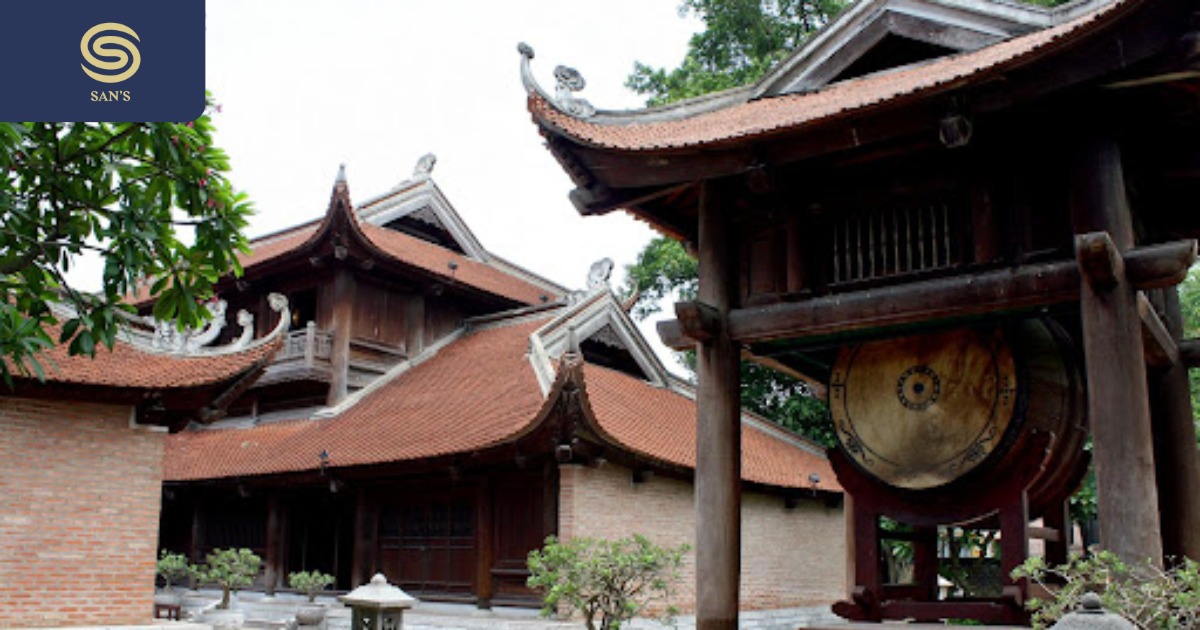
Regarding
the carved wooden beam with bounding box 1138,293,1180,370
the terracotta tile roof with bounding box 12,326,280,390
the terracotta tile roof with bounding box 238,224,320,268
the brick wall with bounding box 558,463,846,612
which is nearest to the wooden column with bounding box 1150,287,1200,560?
the carved wooden beam with bounding box 1138,293,1180,370

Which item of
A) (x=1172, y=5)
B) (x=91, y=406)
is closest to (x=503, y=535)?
(x=91, y=406)

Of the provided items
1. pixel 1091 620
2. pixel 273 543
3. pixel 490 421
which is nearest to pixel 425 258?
pixel 273 543

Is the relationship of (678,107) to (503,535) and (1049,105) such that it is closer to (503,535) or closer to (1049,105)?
(1049,105)

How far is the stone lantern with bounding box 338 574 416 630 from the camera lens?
958 cm

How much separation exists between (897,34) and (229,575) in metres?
12.8

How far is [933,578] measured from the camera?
30.1 ft

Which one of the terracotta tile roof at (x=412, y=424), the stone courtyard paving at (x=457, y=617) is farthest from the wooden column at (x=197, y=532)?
the terracotta tile roof at (x=412, y=424)

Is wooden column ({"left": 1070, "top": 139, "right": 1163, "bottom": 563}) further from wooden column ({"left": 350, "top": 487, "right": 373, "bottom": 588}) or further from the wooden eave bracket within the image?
wooden column ({"left": 350, "top": 487, "right": 373, "bottom": 588})

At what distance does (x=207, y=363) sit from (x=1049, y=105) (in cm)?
886

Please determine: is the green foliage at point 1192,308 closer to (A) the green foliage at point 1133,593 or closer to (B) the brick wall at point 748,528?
(B) the brick wall at point 748,528

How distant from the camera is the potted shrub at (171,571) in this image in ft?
58.3

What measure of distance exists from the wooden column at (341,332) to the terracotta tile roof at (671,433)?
4.50 metres

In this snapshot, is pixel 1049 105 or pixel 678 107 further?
pixel 678 107

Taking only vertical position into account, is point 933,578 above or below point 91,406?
below
